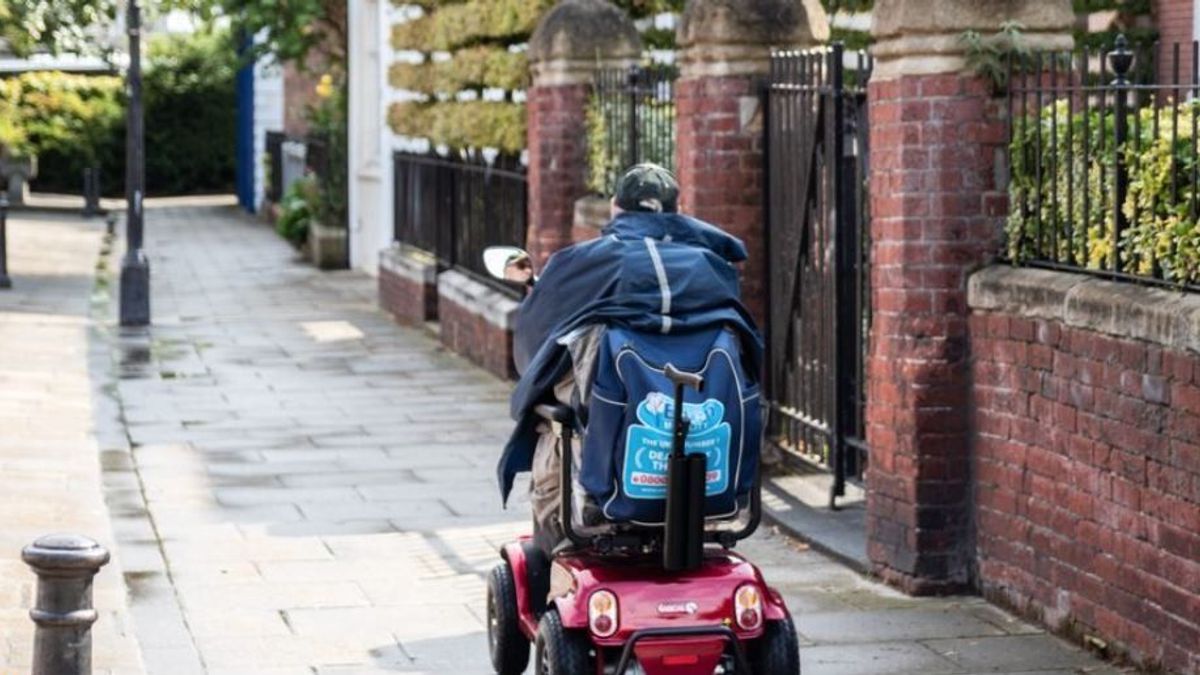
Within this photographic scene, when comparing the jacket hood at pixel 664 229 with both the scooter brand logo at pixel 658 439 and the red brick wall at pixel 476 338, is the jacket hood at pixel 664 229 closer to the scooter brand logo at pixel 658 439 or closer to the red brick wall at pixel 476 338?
the scooter brand logo at pixel 658 439

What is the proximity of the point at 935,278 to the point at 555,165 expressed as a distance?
7.33 meters

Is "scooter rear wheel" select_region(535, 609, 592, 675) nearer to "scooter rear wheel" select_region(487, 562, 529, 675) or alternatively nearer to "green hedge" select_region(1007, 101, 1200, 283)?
"scooter rear wheel" select_region(487, 562, 529, 675)

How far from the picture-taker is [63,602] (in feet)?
20.9

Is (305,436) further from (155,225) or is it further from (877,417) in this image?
(155,225)

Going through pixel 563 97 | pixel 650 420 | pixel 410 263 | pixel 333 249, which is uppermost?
pixel 563 97

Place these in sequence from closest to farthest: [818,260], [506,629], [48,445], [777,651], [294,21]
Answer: [777,651] < [506,629] < [818,260] < [48,445] < [294,21]

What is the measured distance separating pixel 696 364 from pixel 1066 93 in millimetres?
2340

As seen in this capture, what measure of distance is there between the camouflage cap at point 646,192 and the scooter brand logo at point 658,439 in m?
0.73

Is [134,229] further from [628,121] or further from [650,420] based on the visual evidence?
[650,420]

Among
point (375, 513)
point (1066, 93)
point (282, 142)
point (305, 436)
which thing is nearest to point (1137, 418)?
Answer: point (1066, 93)

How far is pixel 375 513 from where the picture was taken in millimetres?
11609


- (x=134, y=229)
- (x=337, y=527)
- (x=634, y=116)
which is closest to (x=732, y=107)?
(x=634, y=116)

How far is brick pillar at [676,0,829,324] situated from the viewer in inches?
476

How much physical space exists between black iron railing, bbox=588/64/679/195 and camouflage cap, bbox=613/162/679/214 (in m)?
5.97
